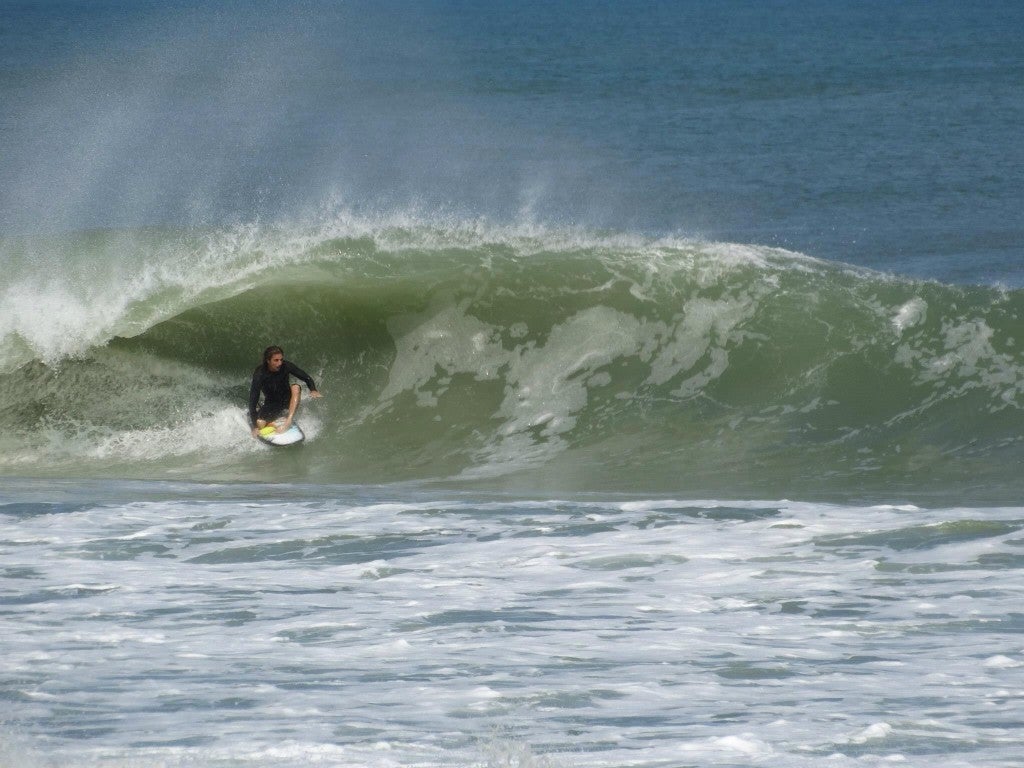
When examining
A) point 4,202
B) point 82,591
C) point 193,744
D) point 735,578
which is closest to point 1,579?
point 82,591

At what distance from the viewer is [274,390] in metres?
11.9

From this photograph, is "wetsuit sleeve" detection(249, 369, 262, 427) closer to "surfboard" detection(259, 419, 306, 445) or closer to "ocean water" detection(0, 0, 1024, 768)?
"surfboard" detection(259, 419, 306, 445)

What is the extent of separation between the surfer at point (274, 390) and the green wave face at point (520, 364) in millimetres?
311

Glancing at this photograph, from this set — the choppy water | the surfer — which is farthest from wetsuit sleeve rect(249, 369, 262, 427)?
the choppy water

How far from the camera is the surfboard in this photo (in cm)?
1202

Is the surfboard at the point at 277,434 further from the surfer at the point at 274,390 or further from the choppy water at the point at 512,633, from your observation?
the choppy water at the point at 512,633

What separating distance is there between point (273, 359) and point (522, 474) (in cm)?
219

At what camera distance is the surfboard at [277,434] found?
39.4 feet

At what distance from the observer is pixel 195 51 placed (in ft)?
227

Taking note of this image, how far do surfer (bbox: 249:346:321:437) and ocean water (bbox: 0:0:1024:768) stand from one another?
1.21 feet

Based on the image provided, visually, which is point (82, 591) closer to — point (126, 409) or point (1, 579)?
point (1, 579)

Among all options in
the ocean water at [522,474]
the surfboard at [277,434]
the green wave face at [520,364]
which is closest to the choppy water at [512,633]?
the ocean water at [522,474]

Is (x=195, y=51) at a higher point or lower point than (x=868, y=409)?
higher

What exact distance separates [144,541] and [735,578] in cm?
324
